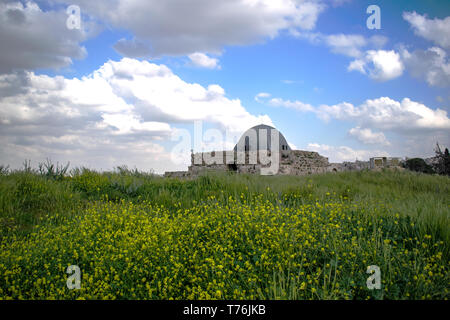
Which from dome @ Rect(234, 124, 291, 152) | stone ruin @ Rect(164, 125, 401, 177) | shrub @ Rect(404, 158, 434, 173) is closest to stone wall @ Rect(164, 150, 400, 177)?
stone ruin @ Rect(164, 125, 401, 177)

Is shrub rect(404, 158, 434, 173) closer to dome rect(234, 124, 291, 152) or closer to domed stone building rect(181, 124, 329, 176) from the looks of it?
domed stone building rect(181, 124, 329, 176)

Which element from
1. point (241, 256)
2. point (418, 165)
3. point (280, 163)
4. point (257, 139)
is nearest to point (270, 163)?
point (280, 163)

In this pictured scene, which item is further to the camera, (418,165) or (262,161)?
(418,165)

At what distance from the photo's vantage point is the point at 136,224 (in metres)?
5.52

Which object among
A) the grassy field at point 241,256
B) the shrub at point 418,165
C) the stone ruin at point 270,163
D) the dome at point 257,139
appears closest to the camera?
the grassy field at point 241,256

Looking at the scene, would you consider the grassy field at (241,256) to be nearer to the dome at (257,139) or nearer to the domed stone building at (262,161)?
the domed stone building at (262,161)

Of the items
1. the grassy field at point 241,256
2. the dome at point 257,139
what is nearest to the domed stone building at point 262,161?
the dome at point 257,139

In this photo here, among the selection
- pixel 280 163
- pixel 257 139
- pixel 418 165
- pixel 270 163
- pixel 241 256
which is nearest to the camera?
pixel 241 256

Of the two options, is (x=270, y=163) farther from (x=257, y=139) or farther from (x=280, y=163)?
(x=257, y=139)

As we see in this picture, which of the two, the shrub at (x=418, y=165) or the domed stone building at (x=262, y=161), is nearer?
the domed stone building at (x=262, y=161)

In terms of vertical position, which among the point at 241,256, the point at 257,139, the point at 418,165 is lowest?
the point at 241,256
